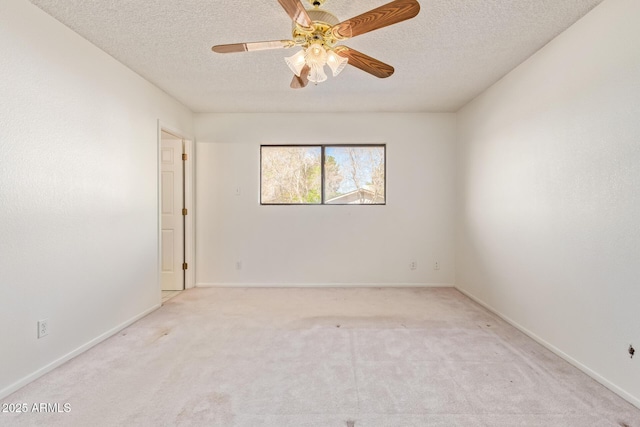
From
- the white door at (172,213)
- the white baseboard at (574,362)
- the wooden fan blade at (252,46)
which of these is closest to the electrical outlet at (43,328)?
the white door at (172,213)

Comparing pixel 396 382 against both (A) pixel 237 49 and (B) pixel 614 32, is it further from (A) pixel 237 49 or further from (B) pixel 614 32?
(B) pixel 614 32

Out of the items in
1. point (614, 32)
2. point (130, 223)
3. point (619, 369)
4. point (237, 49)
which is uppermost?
point (614, 32)

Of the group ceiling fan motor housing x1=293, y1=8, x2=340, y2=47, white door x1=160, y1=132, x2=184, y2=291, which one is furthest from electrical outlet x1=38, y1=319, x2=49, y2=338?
ceiling fan motor housing x1=293, y1=8, x2=340, y2=47

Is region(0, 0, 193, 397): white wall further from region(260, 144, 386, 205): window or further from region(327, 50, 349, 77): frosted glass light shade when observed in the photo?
region(327, 50, 349, 77): frosted glass light shade

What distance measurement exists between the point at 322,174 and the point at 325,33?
105 inches

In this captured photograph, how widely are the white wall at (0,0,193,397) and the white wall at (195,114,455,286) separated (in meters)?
1.19

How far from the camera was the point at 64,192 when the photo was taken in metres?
2.15

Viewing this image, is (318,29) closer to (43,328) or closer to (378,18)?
(378,18)

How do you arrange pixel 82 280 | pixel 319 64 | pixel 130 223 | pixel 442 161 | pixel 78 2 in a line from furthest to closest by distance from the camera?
pixel 442 161, pixel 130 223, pixel 82 280, pixel 78 2, pixel 319 64

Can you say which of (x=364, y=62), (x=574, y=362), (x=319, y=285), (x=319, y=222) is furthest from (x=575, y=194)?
(x=319, y=285)

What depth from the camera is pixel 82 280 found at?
2.31 m

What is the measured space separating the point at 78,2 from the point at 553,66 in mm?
3481

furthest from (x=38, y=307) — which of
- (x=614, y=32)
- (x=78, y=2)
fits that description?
(x=614, y=32)

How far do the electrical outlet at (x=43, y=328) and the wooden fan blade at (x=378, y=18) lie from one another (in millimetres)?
2672
